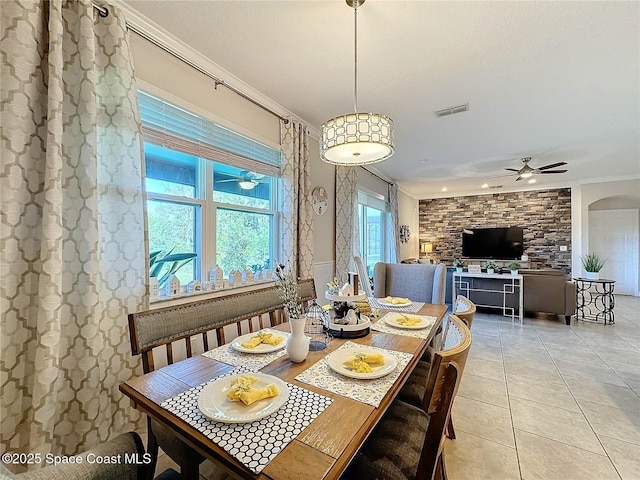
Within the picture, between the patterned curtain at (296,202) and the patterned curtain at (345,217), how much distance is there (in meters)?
0.77

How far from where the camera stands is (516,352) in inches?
123

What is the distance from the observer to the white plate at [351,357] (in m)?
1.06

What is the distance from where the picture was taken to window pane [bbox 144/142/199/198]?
1.96m

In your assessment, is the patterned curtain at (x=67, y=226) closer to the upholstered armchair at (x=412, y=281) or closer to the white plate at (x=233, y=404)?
the white plate at (x=233, y=404)

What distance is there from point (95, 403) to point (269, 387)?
4.18ft

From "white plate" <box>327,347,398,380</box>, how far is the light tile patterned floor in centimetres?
92

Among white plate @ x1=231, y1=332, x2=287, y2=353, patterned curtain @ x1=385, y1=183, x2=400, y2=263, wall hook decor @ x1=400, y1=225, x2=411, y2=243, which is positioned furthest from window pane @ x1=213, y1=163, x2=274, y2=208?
wall hook decor @ x1=400, y1=225, x2=411, y2=243

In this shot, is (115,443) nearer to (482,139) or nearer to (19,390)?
(19,390)

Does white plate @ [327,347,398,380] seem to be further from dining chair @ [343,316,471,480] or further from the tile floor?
the tile floor

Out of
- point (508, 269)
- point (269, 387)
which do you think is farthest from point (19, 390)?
point (508, 269)

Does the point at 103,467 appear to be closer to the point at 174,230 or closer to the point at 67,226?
the point at 67,226

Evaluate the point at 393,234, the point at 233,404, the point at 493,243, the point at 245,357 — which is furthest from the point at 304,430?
the point at 493,243

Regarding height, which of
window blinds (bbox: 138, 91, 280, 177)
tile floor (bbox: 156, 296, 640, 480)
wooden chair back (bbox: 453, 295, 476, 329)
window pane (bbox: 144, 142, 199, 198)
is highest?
window blinds (bbox: 138, 91, 280, 177)

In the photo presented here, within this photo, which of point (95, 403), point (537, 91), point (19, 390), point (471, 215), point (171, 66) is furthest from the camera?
point (471, 215)
